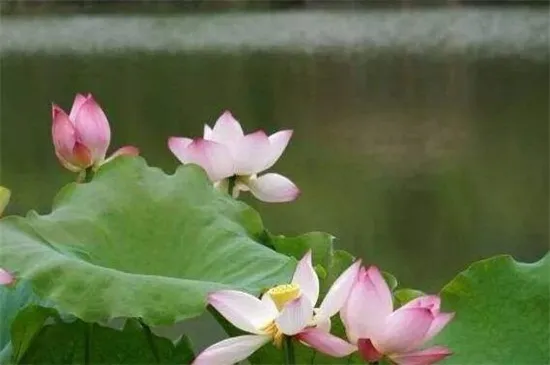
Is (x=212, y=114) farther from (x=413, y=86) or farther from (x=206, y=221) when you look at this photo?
(x=206, y=221)

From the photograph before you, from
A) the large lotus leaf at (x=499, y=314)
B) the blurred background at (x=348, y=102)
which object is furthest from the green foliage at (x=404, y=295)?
the blurred background at (x=348, y=102)

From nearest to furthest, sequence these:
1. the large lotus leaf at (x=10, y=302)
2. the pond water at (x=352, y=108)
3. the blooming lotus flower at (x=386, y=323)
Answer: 1. the blooming lotus flower at (x=386, y=323)
2. the large lotus leaf at (x=10, y=302)
3. the pond water at (x=352, y=108)

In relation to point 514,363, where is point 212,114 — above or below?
below

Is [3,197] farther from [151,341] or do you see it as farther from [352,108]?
[352,108]

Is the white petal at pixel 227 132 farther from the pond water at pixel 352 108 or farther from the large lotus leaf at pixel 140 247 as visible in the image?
the pond water at pixel 352 108

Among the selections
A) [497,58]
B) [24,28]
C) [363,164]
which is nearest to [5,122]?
[363,164]
